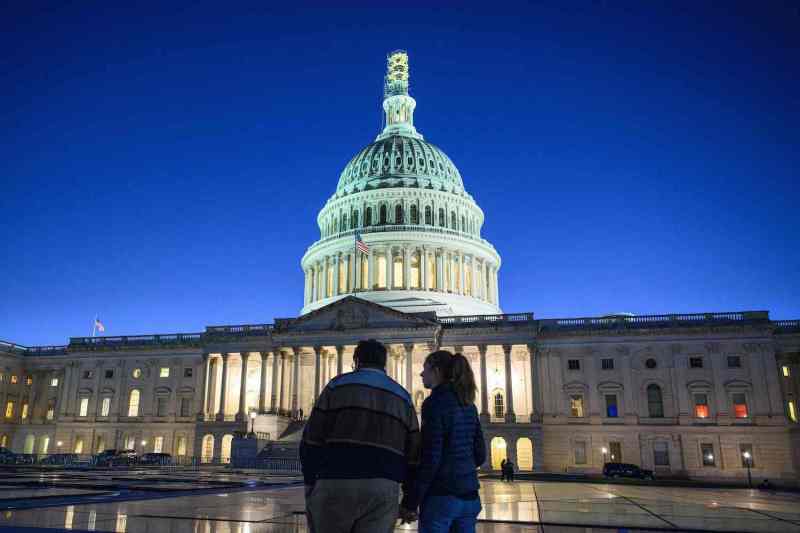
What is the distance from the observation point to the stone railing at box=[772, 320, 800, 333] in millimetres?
64625

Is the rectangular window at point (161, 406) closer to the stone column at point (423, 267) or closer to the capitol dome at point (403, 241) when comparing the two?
the capitol dome at point (403, 241)

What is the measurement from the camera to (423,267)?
279 ft

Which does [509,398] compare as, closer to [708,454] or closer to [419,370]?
[419,370]

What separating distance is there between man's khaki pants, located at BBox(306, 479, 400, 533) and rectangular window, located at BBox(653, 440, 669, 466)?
63.3 metres

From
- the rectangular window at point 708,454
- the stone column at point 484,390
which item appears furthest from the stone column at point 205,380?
the rectangular window at point 708,454

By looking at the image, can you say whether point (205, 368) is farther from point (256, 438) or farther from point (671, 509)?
point (671, 509)

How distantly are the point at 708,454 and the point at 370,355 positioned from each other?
210 feet

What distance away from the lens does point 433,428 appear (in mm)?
6859

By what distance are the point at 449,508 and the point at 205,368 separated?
7160 cm

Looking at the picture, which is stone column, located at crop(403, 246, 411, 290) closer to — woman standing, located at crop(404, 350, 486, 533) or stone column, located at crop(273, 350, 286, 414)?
stone column, located at crop(273, 350, 286, 414)

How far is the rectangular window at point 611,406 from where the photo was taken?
64531 mm

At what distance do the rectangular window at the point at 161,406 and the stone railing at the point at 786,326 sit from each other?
68.9 m

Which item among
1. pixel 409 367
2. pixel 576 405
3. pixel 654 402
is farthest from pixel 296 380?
pixel 654 402

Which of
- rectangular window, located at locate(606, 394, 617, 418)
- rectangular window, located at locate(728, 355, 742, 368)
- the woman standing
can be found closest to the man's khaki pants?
the woman standing
